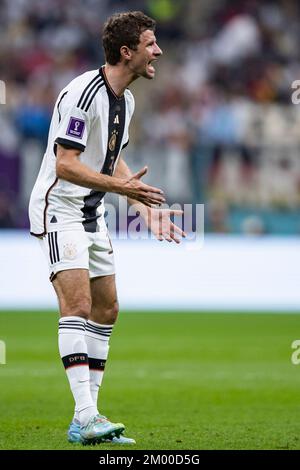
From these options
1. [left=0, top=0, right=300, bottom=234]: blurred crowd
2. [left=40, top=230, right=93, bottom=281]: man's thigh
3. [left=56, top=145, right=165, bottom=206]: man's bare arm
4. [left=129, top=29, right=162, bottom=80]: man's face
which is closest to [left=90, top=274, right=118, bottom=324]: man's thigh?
[left=40, top=230, right=93, bottom=281]: man's thigh

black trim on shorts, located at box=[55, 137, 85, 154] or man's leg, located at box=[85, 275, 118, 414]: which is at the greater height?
black trim on shorts, located at box=[55, 137, 85, 154]

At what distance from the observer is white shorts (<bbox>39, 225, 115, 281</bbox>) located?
6.68 metres

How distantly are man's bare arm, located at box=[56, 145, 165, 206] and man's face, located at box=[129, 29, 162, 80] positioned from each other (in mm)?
763

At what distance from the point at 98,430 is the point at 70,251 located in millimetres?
1129

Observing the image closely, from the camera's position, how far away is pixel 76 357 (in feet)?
21.7

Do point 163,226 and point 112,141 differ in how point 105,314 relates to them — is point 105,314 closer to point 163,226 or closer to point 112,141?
point 163,226

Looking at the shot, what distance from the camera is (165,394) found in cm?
905

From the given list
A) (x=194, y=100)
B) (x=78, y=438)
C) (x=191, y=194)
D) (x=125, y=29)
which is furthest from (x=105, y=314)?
(x=194, y=100)

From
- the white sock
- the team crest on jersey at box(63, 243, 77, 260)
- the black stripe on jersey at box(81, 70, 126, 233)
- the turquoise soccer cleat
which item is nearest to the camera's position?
the turquoise soccer cleat

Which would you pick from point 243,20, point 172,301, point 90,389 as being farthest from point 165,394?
point 243,20

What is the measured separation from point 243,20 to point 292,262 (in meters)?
6.92

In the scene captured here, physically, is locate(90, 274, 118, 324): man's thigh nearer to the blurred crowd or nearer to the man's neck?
the man's neck
